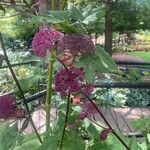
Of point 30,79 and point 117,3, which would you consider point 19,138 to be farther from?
point 117,3

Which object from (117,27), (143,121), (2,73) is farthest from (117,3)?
(143,121)

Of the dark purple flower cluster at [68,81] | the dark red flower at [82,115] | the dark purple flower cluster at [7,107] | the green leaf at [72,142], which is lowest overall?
the green leaf at [72,142]

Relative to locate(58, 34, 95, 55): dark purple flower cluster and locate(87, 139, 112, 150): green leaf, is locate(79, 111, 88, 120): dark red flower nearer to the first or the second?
locate(87, 139, 112, 150): green leaf

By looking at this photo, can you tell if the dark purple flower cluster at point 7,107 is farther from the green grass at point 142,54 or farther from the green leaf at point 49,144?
the green grass at point 142,54

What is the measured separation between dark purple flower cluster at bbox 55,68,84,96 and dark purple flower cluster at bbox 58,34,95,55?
79 millimetres

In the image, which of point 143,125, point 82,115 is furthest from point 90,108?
point 143,125

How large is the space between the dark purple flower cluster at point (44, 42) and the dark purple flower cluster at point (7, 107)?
0.21 meters

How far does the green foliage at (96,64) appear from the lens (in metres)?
0.86

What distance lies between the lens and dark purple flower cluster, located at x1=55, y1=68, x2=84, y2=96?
89 cm

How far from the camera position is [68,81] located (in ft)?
2.96

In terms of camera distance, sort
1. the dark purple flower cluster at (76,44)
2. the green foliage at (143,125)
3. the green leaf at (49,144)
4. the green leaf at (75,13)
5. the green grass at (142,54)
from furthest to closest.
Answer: the green grass at (142,54), the green foliage at (143,125), the green leaf at (49,144), the green leaf at (75,13), the dark purple flower cluster at (76,44)

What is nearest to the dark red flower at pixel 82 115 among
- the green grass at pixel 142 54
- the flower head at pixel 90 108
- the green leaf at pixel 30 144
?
the flower head at pixel 90 108

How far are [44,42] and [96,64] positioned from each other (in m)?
0.11

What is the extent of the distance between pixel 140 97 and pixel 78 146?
5.92 metres
